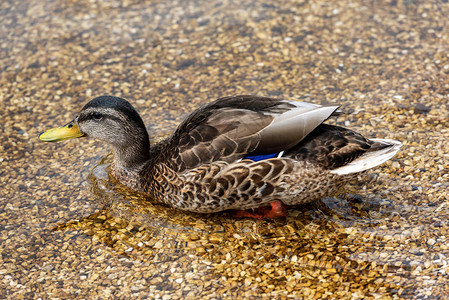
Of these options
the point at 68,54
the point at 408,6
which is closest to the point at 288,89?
the point at 408,6

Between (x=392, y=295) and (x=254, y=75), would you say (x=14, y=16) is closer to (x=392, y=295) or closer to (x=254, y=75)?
(x=254, y=75)

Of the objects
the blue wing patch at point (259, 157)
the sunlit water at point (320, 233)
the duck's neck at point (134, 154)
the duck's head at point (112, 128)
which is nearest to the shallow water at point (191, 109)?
the sunlit water at point (320, 233)

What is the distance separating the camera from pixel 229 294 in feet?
15.3

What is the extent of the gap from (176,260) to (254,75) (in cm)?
314

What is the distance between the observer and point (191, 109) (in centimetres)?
685

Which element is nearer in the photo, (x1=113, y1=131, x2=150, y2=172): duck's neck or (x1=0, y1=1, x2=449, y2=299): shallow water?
(x1=0, y1=1, x2=449, y2=299): shallow water

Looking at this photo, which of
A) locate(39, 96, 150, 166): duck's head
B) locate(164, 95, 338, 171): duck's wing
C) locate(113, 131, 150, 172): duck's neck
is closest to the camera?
locate(164, 95, 338, 171): duck's wing

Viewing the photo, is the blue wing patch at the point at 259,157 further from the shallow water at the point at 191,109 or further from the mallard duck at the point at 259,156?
the shallow water at the point at 191,109

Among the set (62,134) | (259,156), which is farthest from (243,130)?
(62,134)

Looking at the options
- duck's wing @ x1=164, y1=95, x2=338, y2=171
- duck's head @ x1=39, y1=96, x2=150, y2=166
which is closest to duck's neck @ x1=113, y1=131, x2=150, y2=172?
duck's head @ x1=39, y1=96, x2=150, y2=166

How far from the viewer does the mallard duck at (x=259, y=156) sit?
4926 millimetres

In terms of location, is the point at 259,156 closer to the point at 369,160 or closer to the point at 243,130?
the point at 243,130

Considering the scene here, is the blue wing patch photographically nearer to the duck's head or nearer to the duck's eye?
the duck's head

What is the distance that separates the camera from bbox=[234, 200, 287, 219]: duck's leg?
209 inches
